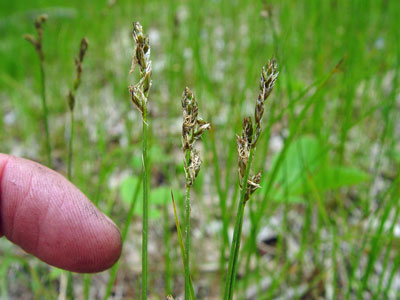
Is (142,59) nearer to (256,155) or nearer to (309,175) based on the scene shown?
(309,175)

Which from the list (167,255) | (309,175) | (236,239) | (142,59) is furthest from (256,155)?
(142,59)

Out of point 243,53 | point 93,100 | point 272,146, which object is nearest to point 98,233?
point 272,146

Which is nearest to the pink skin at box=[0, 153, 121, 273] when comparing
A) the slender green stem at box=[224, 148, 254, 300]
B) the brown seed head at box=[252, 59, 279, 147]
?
the slender green stem at box=[224, 148, 254, 300]

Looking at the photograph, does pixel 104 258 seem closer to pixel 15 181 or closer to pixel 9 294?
pixel 15 181

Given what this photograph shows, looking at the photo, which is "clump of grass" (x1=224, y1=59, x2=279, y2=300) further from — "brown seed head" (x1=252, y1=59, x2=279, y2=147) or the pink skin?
the pink skin

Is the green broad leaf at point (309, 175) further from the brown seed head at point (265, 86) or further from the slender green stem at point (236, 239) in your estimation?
the brown seed head at point (265, 86)
